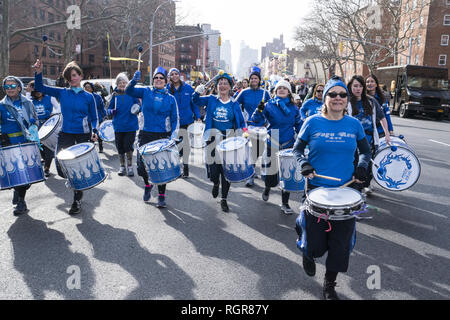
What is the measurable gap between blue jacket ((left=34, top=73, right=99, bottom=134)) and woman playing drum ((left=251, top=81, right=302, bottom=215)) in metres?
2.60

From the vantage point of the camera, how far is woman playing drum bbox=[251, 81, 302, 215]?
20.0 ft

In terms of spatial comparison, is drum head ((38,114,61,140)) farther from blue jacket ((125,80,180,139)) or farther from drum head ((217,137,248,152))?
drum head ((217,137,248,152))

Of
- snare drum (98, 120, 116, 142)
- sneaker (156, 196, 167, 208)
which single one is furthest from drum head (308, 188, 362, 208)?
snare drum (98, 120, 116, 142)

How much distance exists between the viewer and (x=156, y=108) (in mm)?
6180

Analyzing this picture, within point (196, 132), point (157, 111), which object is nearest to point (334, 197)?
point (157, 111)

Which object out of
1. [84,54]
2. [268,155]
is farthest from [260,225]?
[84,54]

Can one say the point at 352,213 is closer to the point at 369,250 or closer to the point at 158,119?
the point at 369,250

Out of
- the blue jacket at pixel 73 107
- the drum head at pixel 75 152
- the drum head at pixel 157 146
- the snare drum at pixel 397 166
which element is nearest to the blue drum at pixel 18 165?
the drum head at pixel 75 152

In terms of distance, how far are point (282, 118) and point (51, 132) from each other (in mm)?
4218

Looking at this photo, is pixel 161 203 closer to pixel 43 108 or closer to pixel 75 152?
pixel 75 152

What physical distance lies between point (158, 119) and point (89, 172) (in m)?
1.47

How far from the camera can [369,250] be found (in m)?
4.74

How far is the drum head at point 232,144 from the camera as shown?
218 inches

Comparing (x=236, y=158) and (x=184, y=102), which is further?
(x=184, y=102)
